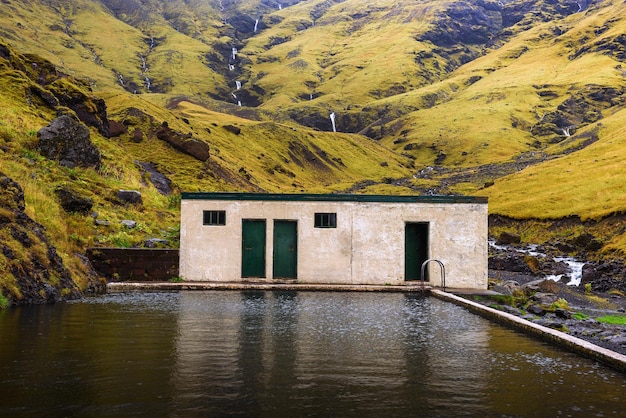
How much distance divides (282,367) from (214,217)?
1934 cm

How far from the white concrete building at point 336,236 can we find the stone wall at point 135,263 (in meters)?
1.03

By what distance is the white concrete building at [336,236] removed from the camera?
3162 cm

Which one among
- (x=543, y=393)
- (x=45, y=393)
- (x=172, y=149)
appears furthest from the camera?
(x=172, y=149)

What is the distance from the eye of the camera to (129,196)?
40.9 m

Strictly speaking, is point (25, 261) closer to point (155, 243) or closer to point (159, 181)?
point (155, 243)

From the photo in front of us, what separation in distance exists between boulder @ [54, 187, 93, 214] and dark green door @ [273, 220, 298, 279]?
11095 millimetres

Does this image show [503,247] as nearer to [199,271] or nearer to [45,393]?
[199,271]

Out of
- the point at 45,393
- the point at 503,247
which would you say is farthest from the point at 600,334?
the point at 503,247

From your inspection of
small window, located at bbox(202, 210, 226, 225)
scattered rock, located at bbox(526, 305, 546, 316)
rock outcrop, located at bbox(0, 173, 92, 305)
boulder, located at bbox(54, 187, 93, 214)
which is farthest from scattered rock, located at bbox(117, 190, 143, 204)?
scattered rock, located at bbox(526, 305, 546, 316)

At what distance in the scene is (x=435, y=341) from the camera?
16.8 meters

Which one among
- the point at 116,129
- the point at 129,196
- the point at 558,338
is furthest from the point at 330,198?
the point at 116,129

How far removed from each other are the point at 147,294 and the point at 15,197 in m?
6.93

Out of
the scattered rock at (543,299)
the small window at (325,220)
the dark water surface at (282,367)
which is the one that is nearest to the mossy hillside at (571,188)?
the scattered rock at (543,299)

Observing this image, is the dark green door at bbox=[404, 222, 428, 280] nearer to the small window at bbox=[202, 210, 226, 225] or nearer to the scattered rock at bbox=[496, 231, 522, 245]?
the small window at bbox=[202, 210, 226, 225]
